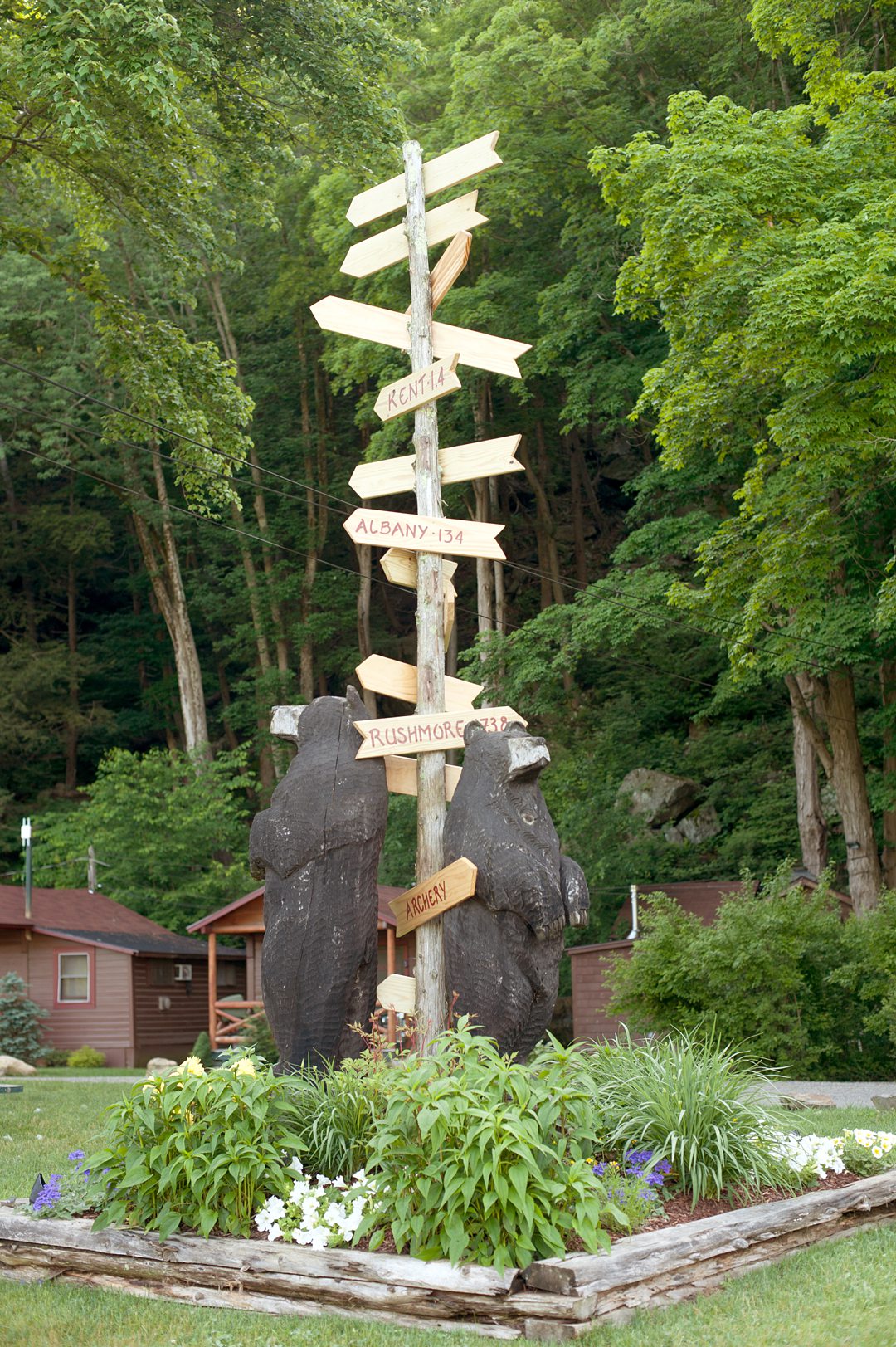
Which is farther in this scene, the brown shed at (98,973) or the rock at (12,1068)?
the brown shed at (98,973)

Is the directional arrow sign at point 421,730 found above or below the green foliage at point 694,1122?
above

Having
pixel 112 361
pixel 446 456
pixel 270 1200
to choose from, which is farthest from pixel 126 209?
pixel 270 1200

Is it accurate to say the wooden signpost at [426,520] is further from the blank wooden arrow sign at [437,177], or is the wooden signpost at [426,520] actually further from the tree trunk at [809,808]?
the tree trunk at [809,808]

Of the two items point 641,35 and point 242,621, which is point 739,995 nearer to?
point 641,35

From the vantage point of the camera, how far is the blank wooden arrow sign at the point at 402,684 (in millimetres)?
7633

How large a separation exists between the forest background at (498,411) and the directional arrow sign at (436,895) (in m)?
9.15

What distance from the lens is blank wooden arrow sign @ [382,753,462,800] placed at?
24.8ft

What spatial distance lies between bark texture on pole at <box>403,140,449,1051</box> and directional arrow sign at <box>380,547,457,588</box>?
0.07m

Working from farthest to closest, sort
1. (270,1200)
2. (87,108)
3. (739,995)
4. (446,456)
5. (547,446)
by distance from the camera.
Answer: (547,446) → (739,995) → (87,108) → (446,456) → (270,1200)

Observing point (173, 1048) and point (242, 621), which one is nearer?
point (173, 1048)

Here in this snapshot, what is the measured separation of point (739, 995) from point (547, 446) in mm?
22127

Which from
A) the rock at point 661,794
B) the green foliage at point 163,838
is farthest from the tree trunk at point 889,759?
the green foliage at point 163,838

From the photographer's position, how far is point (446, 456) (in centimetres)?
809

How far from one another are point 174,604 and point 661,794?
14.5 metres
